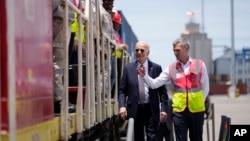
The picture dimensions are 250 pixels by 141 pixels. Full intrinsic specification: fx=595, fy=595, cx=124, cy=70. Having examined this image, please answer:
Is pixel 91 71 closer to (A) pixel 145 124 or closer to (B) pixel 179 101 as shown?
(A) pixel 145 124

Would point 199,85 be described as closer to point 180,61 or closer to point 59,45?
point 180,61

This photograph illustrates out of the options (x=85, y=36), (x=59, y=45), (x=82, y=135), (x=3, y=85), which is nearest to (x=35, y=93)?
(x=3, y=85)

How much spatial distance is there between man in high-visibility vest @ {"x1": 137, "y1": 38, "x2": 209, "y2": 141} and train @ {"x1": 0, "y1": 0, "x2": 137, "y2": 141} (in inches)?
51.2

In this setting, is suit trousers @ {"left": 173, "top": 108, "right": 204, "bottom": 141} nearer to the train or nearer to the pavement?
the train

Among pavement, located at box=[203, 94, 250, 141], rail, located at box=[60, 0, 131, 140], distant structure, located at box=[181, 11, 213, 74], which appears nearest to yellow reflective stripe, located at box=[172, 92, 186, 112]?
rail, located at box=[60, 0, 131, 140]

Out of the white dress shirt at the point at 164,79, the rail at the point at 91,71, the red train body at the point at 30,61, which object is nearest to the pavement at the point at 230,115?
the white dress shirt at the point at 164,79

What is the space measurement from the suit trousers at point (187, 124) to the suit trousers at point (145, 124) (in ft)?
1.04

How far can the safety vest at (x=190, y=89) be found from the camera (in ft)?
27.5

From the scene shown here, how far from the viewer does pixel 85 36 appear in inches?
299

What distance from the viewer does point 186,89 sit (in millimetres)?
8391

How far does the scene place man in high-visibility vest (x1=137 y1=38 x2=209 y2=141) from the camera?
8375 mm

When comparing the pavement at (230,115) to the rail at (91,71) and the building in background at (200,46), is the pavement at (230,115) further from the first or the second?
the building in background at (200,46)

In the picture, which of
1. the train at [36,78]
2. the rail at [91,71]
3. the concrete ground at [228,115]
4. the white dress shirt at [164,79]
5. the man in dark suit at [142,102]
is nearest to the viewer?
the train at [36,78]

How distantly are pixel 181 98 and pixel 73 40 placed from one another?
2.03 metres
